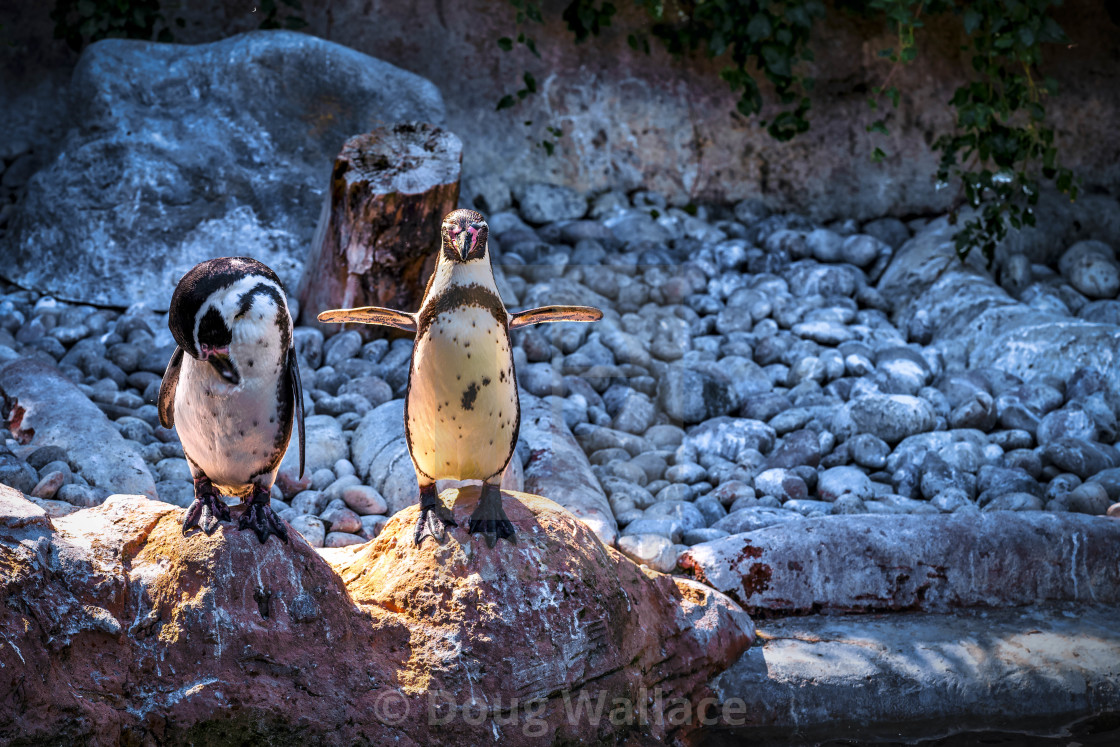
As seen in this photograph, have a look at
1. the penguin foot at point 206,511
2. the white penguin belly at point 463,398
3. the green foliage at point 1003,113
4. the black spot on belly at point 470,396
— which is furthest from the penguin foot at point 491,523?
the green foliage at point 1003,113

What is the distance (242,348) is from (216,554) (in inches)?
18.3

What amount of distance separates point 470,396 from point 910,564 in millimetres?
1625

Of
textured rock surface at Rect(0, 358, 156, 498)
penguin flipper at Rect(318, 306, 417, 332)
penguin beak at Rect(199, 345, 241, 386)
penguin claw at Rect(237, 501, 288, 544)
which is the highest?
penguin flipper at Rect(318, 306, 417, 332)

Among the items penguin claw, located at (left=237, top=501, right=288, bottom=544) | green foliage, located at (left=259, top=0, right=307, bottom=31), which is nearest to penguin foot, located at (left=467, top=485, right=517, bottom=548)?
penguin claw, located at (left=237, top=501, right=288, bottom=544)

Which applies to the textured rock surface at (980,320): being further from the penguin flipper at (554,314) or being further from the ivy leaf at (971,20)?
the penguin flipper at (554,314)

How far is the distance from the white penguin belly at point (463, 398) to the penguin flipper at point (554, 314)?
0.33 feet

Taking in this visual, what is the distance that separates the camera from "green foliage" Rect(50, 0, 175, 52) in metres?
6.01

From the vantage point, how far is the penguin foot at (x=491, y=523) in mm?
2578

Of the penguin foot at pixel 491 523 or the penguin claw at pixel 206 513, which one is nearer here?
the penguin claw at pixel 206 513

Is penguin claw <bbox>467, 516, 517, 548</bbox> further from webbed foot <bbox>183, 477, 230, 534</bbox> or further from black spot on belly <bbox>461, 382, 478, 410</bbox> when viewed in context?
webbed foot <bbox>183, 477, 230, 534</bbox>

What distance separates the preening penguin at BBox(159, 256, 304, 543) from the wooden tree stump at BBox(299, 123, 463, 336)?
92.9 inches

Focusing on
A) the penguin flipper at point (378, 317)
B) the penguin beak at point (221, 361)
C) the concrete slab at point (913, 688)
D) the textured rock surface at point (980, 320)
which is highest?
the penguin flipper at point (378, 317)

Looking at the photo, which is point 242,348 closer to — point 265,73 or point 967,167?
point 265,73

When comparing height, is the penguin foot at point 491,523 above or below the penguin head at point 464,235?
below
